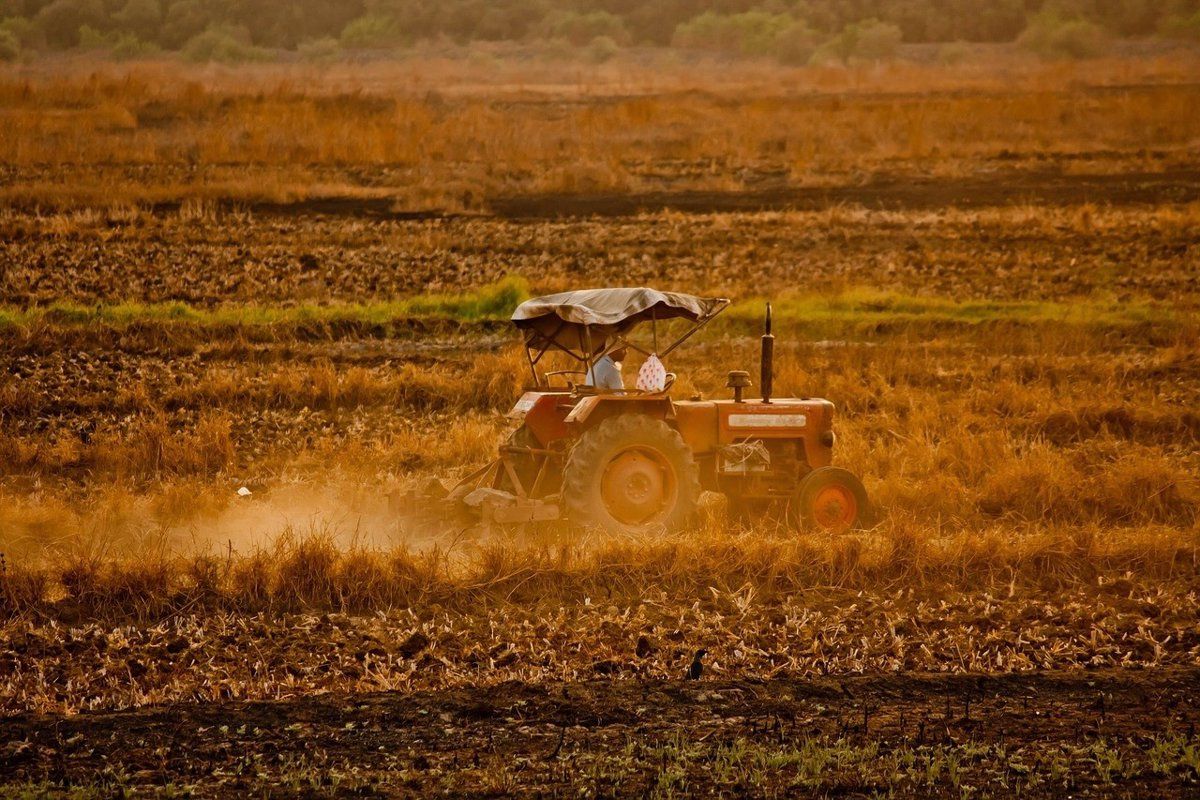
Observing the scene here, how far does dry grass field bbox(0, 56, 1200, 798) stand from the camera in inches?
268

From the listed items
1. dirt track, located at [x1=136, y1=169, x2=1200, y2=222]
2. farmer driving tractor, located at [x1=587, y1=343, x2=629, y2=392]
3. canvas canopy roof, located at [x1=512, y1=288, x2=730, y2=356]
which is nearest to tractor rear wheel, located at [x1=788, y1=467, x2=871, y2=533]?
canvas canopy roof, located at [x1=512, y1=288, x2=730, y2=356]

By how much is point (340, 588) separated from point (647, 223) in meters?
19.6

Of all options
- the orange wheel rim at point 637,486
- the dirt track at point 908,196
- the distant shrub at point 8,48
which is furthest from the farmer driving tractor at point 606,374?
the distant shrub at point 8,48

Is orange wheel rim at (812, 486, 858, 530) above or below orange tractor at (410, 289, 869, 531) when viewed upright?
below

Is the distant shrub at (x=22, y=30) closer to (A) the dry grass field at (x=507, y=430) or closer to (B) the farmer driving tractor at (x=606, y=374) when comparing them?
(A) the dry grass field at (x=507, y=430)

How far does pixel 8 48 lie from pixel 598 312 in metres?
22.1

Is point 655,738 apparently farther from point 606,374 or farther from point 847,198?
point 847,198

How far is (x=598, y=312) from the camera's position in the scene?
33.9 feet

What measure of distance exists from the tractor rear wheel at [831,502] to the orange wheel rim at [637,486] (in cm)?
106

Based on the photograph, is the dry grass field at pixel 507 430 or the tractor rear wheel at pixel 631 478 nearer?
the dry grass field at pixel 507 430

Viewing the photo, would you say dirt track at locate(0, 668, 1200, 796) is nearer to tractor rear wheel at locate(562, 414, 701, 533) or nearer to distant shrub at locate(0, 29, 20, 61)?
tractor rear wheel at locate(562, 414, 701, 533)

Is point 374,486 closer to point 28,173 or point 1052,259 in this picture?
point 1052,259

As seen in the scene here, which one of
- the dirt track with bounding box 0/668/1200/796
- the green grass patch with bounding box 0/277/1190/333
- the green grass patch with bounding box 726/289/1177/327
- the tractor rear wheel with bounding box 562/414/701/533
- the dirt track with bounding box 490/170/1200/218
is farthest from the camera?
the dirt track with bounding box 490/170/1200/218

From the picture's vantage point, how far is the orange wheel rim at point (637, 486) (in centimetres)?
1012
